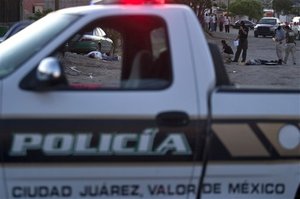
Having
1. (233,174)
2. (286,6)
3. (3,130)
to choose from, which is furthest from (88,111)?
(286,6)

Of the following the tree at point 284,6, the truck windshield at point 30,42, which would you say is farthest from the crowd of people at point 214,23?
the truck windshield at point 30,42

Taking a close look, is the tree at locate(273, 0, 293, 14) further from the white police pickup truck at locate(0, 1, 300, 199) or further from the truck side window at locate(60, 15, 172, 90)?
the white police pickup truck at locate(0, 1, 300, 199)

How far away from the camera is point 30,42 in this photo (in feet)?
14.0

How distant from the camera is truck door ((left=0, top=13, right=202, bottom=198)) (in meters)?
3.87

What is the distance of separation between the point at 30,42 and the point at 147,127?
1045mm

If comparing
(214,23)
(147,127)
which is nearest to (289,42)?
(147,127)

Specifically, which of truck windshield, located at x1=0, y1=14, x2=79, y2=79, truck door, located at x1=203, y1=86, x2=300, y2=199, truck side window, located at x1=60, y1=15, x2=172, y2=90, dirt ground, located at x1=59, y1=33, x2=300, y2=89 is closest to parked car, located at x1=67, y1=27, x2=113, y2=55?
dirt ground, located at x1=59, y1=33, x2=300, y2=89

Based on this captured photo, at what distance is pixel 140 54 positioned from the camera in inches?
177

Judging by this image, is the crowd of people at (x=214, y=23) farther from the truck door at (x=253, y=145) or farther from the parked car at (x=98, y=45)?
the truck door at (x=253, y=145)

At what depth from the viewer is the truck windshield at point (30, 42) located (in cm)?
411

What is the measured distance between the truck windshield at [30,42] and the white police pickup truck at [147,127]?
0.05ft

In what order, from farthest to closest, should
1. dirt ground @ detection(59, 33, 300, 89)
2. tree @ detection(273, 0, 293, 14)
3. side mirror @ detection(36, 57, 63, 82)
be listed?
tree @ detection(273, 0, 293, 14), dirt ground @ detection(59, 33, 300, 89), side mirror @ detection(36, 57, 63, 82)

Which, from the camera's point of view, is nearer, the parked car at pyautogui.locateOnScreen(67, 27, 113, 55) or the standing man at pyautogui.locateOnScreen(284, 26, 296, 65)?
the parked car at pyautogui.locateOnScreen(67, 27, 113, 55)

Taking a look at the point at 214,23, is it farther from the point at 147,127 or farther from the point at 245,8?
the point at 147,127
